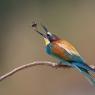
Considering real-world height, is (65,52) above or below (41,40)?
below

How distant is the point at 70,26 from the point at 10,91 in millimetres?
461

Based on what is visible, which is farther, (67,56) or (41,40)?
(41,40)

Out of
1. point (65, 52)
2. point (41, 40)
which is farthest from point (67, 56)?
point (41, 40)

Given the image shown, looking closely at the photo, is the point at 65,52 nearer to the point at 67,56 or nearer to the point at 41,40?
the point at 67,56

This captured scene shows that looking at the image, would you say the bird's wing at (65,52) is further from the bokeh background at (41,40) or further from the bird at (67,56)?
the bokeh background at (41,40)

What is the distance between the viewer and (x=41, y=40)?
175 centimetres

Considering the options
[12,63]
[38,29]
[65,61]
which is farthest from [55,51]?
[12,63]

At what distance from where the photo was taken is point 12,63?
1790 mm

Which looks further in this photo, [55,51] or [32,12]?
[32,12]

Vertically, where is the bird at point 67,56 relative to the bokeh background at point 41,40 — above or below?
below

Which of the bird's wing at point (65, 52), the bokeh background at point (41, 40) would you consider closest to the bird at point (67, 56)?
the bird's wing at point (65, 52)

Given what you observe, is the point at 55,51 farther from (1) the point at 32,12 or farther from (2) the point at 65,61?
(1) the point at 32,12

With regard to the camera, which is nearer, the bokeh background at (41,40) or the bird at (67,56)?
the bird at (67,56)

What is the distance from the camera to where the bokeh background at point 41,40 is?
5.67 feet
